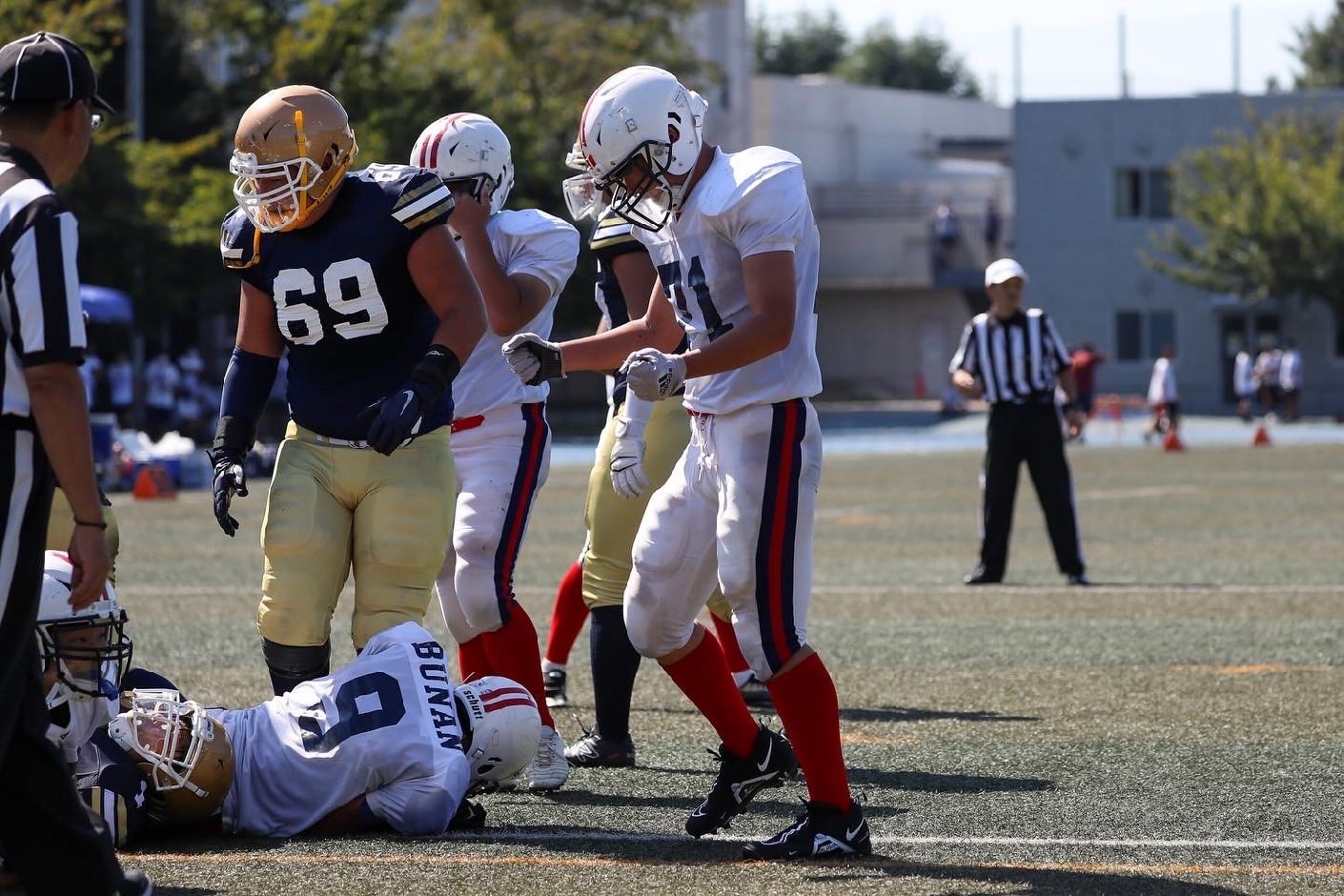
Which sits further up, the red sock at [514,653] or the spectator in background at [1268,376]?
the red sock at [514,653]

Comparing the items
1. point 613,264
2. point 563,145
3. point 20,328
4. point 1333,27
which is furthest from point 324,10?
point 1333,27

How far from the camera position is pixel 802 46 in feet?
303

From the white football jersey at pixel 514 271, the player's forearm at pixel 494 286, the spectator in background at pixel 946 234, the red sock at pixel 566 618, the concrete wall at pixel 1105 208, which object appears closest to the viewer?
the player's forearm at pixel 494 286

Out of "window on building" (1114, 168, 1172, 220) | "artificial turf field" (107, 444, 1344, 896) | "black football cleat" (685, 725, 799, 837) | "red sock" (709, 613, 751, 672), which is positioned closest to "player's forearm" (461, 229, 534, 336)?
"artificial turf field" (107, 444, 1344, 896)

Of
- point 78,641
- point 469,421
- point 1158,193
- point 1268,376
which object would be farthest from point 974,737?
point 1158,193

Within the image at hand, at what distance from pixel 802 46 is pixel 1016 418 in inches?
3295

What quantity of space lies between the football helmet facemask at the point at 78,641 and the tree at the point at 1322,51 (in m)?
69.3

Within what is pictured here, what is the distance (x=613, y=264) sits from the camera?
5.80m

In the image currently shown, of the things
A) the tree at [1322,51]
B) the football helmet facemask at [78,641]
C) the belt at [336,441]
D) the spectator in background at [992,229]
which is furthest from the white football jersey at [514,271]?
the tree at [1322,51]

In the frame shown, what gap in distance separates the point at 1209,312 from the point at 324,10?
22972mm

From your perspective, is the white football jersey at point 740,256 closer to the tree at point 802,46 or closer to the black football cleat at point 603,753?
the black football cleat at point 603,753

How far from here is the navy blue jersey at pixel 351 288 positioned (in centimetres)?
478

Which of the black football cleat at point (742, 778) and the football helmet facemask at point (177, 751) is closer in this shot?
the football helmet facemask at point (177, 751)

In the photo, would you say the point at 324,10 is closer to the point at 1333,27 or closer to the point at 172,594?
the point at 172,594
